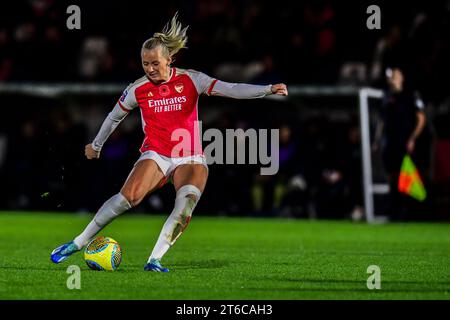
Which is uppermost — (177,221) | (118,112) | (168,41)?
(168,41)

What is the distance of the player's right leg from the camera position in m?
9.93

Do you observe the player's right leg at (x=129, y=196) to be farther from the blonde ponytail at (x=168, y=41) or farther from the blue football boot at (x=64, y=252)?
the blonde ponytail at (x=168, y=41)

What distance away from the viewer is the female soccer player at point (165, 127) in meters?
9.84

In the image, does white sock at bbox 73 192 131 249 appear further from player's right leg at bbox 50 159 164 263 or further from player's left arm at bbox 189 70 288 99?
player's left arm at bbox 189 70 288 99

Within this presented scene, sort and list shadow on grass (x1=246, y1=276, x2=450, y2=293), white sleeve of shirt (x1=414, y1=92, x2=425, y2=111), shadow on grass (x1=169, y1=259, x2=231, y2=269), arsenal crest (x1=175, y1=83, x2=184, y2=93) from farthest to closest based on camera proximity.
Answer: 1. white sleeve of shirt (x1=414, y1=92, x2=425, y2=111)
2. shadow on grass (x1=169, y1=259, x2=231, y2=269)
3. arsenal crest (x1=175, y1=83, x2=184, y2=93)
4. shadow on grass (x1=246, y1=276, x2=450, y2=293)

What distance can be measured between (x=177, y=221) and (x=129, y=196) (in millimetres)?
560

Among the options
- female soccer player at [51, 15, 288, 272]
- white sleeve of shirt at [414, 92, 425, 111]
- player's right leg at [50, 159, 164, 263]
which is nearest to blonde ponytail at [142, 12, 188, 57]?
female soccer player at [51, 15, 288, 272]

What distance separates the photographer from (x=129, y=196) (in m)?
9.91

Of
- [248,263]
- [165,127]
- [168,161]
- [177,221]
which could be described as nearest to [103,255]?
[177,221]

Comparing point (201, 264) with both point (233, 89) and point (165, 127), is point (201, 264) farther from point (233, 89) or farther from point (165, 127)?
point (233, 89)

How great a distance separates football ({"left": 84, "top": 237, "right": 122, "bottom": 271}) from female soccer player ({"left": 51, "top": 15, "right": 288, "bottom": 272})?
271mm
